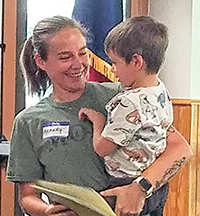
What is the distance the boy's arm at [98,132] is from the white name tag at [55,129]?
6cm

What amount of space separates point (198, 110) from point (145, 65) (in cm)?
142

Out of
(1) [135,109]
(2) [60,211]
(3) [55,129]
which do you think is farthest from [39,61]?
(2) [60,211]

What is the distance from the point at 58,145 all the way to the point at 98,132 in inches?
5.9

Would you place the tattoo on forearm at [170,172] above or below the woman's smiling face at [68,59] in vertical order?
below

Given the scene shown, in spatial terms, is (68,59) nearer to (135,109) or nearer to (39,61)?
(39,61)

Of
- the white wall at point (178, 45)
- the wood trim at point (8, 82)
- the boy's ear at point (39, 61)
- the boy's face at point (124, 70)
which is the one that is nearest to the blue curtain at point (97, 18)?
the wood trim at point (8, 82)

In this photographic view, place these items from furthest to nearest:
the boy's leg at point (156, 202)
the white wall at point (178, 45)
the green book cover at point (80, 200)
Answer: the white wall at point (178, 45) → the boy's leg at point (156, 202) → the green book cover at point (80, 200)

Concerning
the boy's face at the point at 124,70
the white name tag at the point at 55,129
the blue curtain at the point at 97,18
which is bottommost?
the white name tag at the point at 55,129

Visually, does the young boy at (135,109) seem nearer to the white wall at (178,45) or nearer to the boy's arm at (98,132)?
the boy's arm at (98,132)

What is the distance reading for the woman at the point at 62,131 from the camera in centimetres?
146

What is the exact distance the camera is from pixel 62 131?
4.80 feet

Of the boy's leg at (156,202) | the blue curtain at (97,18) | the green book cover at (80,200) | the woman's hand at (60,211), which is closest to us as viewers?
the green book cover at (80,200)

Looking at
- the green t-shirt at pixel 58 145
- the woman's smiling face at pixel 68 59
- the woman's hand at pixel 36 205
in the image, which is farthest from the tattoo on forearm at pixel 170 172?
the woman's smiling face at pixel 68 59

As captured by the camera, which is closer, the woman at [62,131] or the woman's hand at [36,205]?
the woman's hand at [36,205]
